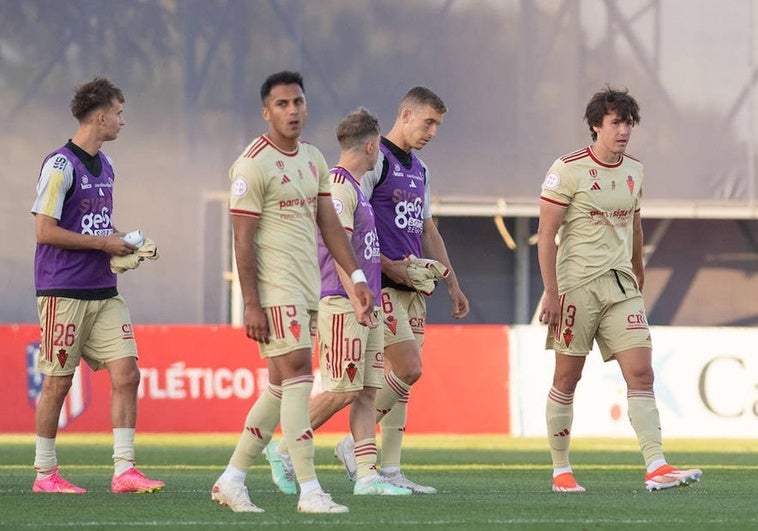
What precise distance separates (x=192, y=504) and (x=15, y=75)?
1519 cm

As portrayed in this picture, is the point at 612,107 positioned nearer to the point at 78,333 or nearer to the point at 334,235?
the point at 334,235

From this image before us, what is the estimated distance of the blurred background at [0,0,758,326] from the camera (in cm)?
2180

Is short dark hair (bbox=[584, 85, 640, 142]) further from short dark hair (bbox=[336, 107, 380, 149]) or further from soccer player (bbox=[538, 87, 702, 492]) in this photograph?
short dark hair (bbox=[336, 107, 380, 149])

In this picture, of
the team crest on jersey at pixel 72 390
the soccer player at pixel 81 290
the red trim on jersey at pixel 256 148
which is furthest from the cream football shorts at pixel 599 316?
the team crest on jersey at pixel 72 390

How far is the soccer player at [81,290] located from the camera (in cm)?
887

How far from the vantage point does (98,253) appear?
9047 mm

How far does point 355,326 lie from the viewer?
338 inches

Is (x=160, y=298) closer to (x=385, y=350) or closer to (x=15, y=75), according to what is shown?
(x=15, y=75)

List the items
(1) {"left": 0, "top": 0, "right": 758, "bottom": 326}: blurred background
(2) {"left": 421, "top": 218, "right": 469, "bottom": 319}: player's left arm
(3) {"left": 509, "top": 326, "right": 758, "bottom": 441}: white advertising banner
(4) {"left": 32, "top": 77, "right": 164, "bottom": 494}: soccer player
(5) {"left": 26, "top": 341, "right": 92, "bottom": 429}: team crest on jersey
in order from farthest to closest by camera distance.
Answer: (1) {"left": 0, "top": 0, "right": 758, "bottom": 326}: blurred background
(5) {"left": 26, "top": 341, "right": 92, "bottom": 429}: team crest on jersey
(3) {"left": 509, "top": 326, "right": 758, "bottom": 441}: white advertising banner
(2) {"left": 421, "top": 218, "right": 469, "bottom": 319}: player's left arm
(4) {"left": 32, "top": 77, "right": 164, "bottom": 494}: soccer player

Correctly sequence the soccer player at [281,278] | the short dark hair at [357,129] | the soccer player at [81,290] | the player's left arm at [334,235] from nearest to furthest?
the soccer player at [281,278] < the player's left arm at [334,235] < the short dark hair at [357,129] < the soccer player at [81,290]

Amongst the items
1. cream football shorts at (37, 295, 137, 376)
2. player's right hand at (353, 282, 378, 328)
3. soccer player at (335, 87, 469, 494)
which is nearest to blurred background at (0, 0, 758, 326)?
soccer player at (335, 87, 469, 494)

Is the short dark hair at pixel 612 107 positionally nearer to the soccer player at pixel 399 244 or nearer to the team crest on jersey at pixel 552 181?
the team crest on jersey at pixel 552 181

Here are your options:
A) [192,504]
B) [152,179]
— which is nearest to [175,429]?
[152,179]

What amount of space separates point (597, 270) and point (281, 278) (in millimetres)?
2318
